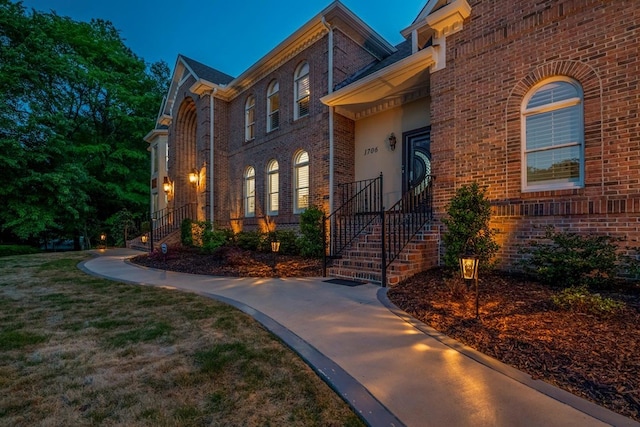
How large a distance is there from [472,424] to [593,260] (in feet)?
11.5

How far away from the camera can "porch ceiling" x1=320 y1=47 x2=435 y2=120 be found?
6484 mm

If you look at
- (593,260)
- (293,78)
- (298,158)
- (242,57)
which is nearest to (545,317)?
(593,260)

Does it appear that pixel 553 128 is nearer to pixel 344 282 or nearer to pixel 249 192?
pixel 344 282

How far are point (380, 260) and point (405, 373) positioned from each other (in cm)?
354

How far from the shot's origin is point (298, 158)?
10062 mm

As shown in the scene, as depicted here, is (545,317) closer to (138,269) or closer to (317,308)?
(317,308)

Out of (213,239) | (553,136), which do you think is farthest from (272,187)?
(553,136)

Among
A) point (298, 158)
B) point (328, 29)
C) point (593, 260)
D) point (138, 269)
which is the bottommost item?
point (138, 269)

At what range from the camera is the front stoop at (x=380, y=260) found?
5473 mm

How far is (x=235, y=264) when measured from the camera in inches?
296

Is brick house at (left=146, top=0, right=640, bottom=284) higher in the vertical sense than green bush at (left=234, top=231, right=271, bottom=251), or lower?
higher

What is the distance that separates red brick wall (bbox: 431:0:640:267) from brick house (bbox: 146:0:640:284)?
0.7 inches

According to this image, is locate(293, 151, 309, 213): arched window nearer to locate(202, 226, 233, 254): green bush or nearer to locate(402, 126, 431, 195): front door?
locate(202, 226, 233, 254): green bush

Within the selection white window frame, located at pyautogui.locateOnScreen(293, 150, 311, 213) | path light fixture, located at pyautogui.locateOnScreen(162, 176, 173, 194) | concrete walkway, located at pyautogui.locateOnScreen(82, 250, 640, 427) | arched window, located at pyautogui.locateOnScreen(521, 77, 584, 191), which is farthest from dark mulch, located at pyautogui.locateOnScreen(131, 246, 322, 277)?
path light fixture, located at pyautogui.locateOnScreen(162, 176, 173, 194)
